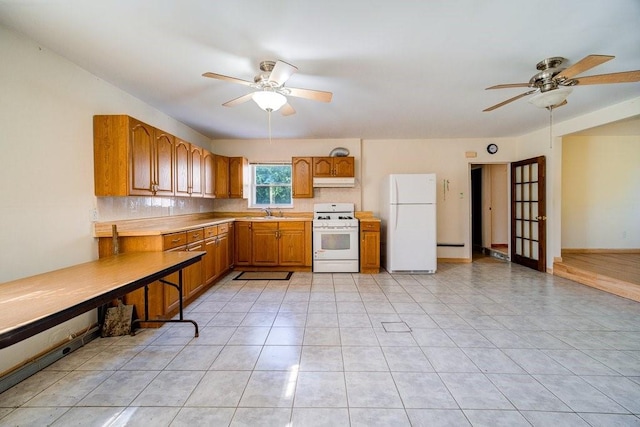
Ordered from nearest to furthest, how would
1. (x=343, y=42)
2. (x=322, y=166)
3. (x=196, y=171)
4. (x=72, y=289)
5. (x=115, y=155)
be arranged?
(x=72, y=289) < (x=343, y=42) < (x=115, y=155) < (x=196, y=171) < (x=322, y=166)

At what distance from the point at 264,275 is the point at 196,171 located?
1.96 metres

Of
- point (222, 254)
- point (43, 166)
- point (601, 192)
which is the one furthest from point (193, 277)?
point (601, 192)

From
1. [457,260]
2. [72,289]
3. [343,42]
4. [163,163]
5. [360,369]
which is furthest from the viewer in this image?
A: [457,260]

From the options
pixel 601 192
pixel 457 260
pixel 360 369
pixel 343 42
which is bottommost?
pixel 360 369

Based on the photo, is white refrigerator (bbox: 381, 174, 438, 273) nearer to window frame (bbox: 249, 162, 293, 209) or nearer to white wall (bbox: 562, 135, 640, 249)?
window frame (bbox: 249, 162, 293, 209)

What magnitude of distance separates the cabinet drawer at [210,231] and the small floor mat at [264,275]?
2.85ft

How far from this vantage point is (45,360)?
1.96 metres

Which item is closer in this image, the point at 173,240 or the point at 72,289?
the point at 72,289

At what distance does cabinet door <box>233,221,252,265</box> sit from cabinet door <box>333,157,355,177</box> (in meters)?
1.88

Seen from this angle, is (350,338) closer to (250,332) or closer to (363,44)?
(250,332)

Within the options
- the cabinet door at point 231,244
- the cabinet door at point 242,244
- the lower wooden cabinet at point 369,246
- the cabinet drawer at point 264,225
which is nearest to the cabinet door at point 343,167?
the lower wooden cabinet at point 369,246

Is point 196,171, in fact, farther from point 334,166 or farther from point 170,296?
point 334,166

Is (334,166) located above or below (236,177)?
above

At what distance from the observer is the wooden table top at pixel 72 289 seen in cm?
112
